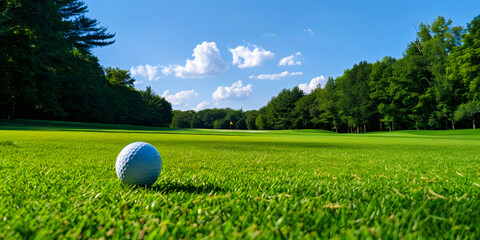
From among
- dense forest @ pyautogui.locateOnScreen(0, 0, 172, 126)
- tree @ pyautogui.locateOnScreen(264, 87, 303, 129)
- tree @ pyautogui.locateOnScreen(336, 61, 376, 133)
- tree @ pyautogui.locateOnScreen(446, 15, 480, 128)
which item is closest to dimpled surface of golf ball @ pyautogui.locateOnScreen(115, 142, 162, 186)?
dense forest @ pyautogui.locateOnScreen(0, 0, 172, 126)

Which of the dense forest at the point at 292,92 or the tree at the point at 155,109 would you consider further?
the tree at the point at 155,109

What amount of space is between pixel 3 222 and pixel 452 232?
1955 mm

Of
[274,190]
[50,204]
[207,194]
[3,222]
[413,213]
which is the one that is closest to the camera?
[3,222]

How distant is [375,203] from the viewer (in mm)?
1452

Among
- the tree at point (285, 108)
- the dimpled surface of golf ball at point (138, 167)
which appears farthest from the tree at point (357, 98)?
the dimpled surface of golf ball at point (138, 167)

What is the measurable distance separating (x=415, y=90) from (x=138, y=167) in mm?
46419

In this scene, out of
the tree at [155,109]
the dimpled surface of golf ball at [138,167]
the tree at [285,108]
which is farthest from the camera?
the tree at [155,109]

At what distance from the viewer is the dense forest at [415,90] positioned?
28.5 meters

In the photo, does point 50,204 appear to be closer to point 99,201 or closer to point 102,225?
point 99,201

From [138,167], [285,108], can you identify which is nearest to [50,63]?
[138,167]

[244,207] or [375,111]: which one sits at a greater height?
Answer: [375,111]

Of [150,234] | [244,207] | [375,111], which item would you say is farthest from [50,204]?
[375,111]

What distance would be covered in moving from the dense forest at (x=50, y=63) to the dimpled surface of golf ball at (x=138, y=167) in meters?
23.4

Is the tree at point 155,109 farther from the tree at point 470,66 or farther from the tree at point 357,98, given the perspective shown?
the tree at point 470,66
